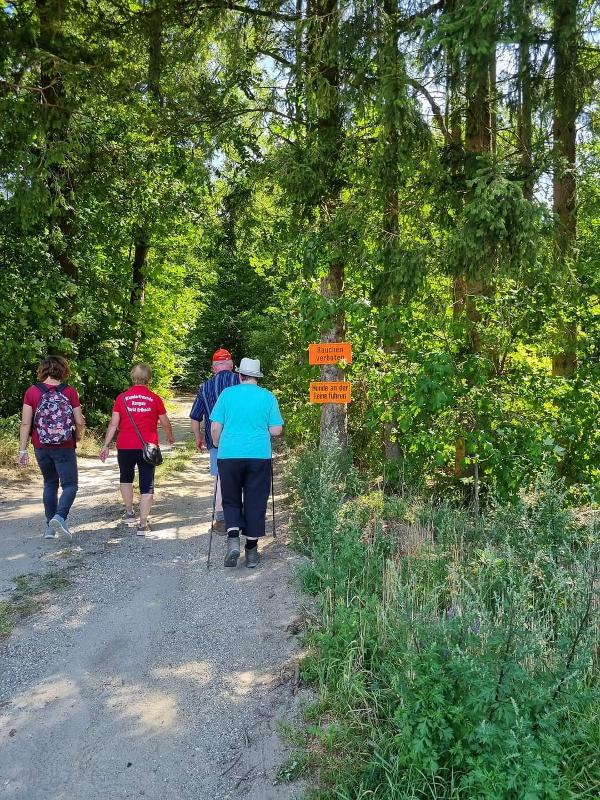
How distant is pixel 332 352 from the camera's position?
25.9ft

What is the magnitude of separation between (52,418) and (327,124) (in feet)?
17.3

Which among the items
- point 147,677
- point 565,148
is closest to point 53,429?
point 147,677

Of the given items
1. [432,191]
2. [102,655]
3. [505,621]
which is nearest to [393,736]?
[505,621]

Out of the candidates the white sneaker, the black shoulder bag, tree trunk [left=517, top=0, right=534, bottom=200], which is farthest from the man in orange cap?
tree trunk [left=517, top=0, right=534, bottom=200]

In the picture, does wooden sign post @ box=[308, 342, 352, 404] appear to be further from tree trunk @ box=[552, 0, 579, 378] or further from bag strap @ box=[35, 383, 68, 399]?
bag strap @ box=[35, 383, 68, 399]

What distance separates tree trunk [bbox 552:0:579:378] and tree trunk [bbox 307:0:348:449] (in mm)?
2550

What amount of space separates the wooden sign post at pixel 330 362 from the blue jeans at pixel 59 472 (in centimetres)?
317

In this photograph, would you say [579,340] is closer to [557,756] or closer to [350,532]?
[350,532]

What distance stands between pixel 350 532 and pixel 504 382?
10.5ft

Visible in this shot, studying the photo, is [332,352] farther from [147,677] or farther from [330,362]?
[147,677]

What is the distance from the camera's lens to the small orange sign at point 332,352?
7.84 metres

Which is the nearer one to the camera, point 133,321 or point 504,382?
point 504,382

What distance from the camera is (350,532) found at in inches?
205

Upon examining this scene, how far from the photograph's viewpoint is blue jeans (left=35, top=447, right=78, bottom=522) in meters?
6.52
